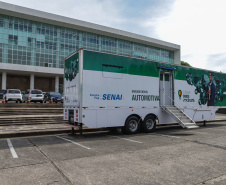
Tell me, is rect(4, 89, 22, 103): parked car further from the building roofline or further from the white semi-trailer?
the building roofline

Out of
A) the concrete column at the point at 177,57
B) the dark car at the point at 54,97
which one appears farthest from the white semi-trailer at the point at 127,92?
the concrete column at the point at 177,57

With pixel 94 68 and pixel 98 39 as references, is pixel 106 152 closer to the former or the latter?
pixel 94 68

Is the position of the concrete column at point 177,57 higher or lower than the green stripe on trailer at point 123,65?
higher

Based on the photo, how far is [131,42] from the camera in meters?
58.9

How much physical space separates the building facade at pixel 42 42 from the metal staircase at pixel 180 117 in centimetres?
4027

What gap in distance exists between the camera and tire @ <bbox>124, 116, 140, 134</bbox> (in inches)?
379

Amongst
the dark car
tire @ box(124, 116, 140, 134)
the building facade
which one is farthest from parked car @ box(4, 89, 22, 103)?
the building facade

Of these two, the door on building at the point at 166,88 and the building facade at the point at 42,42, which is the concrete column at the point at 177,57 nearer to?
the building facade at the point at 42,42

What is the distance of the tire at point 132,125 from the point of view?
31.6ft

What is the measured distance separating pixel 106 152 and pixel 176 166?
221 centimetres

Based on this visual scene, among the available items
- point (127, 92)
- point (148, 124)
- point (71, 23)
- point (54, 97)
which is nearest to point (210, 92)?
point (148, 124)

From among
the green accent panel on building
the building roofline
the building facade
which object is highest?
the building roofline

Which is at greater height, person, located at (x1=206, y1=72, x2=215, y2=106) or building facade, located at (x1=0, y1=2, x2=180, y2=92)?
building facade, located at (x1=0, y1=2, x2=180, y2=92)

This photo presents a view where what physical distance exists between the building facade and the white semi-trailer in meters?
38.6
